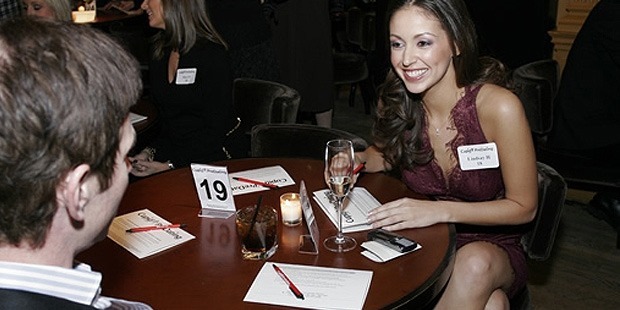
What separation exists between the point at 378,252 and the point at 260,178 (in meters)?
0.65

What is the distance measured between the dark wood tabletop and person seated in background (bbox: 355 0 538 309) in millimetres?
218

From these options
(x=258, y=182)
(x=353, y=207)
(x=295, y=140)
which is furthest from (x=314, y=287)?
(x=295, y=140)

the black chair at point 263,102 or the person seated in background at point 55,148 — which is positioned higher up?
the person seated in background at point 55,148

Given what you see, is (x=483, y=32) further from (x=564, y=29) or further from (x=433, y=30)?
(x=433, y=30)

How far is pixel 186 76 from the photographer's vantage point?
3.17 m

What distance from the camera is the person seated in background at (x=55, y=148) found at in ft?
3.26

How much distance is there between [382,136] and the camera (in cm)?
255

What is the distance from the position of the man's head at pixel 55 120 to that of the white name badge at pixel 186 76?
6.70 feet

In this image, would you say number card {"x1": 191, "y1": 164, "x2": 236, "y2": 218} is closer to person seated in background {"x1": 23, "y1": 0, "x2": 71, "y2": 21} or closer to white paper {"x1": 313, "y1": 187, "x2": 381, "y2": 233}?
white paper {"x1": 313, "y1": 187, "x2": 381, "y2": 233}

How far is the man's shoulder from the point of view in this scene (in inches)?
38.3

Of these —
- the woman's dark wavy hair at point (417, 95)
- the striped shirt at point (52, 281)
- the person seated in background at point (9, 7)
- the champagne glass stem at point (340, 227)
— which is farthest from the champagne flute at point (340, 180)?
the person seated in background at point (9, 7)

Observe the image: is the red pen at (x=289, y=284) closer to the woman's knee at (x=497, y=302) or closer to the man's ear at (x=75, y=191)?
the man's ear at (x=75, y=191)

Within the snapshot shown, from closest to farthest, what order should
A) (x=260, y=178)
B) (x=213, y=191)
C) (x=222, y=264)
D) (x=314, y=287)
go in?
(x=314, y=287) → (x=222, y=264) → (x=213, y=191) → (x=260, y=178)

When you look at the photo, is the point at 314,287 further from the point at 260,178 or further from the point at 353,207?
the point at 260,178
